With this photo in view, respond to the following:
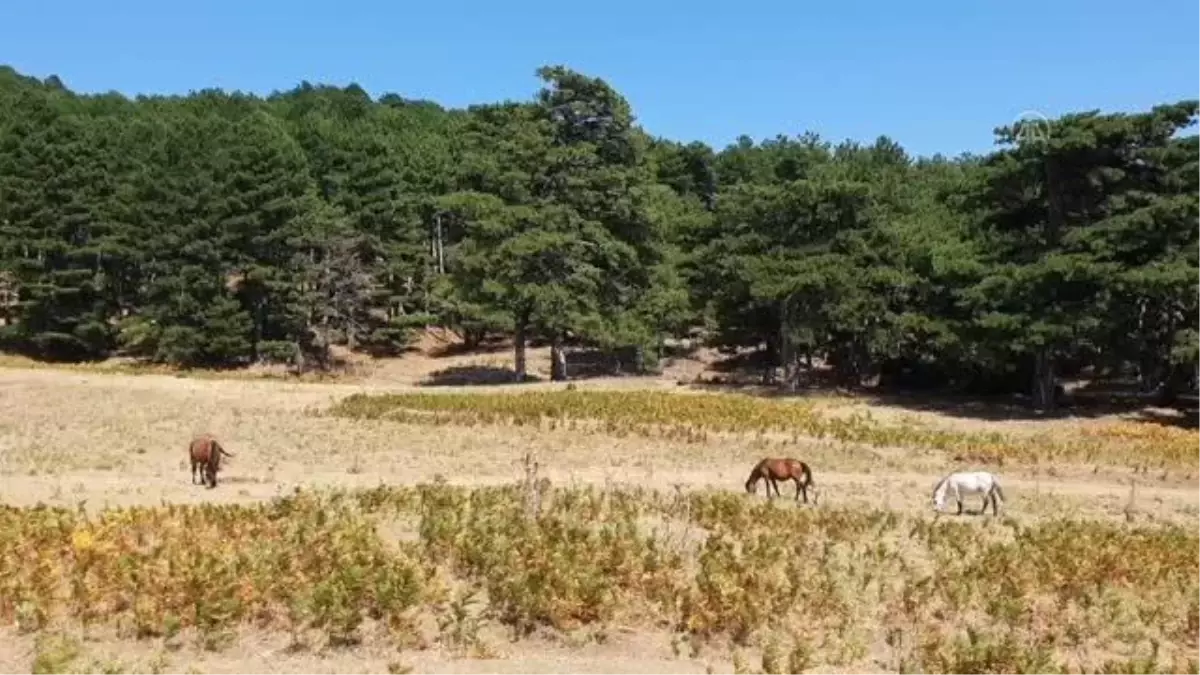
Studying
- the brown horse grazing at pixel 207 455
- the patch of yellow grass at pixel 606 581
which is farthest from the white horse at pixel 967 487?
the brown horse grazing at pixel 207 455

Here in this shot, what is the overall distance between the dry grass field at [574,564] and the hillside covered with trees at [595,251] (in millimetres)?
12519

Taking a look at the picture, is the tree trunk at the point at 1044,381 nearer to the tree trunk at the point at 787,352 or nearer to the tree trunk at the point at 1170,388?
the tree trunk at the point at 1170,388

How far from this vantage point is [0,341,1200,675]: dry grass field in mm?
11336

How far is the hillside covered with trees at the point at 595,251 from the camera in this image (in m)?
38.1

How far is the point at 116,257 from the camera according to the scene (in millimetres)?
60906

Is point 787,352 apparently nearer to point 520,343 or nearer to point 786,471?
point 520,343

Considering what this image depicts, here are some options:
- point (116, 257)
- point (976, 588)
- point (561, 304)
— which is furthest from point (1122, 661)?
point (116, 257)

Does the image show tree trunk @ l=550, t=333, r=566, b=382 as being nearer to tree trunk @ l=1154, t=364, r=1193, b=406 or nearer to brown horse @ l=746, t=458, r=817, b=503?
tree trunk @ l=1154, t=364, r=1193, b=406

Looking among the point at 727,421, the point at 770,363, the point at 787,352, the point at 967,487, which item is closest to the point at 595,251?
the point at 787,352

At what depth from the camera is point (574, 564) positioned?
13297 millimetres

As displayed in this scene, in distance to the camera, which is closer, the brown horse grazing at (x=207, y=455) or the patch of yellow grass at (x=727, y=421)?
the brown horse grazing at (x=207, y=455)

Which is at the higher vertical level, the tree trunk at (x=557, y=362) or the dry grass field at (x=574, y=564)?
the tree trunk at (x=557, y=362)

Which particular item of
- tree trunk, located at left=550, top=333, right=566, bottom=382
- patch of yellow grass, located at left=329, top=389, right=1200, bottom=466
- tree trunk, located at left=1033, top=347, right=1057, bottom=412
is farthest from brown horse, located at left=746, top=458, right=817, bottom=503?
tree trunk, located at left=550, top=333, right=566, bottom=382

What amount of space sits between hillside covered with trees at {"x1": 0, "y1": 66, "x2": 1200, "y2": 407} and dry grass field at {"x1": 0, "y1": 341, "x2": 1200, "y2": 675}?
12.5m
